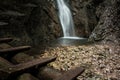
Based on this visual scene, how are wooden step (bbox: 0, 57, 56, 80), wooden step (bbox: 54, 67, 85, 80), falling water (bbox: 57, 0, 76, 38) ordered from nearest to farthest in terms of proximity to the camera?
wooden step (bbox: 0, 57, 56, 80) < wooden step (bbox: 54, 67, 85, 80) < falling water (bbox: 57, 0, 76, 38)

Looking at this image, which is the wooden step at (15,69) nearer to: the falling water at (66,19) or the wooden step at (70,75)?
the wooden step at (70,75)

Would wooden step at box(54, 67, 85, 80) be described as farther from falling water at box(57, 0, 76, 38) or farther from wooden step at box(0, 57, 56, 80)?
falling water at box(57, 0, 76, 38)

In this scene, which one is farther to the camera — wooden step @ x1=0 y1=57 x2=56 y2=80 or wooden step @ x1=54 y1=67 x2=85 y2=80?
wooden step @ x1=54 y1=67 x2=85 y2=80

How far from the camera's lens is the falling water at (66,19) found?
15.9 meters

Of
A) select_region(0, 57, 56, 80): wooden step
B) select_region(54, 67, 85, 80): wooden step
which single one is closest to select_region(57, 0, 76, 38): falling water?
select_region(54, 67, 85, 80): wooden step

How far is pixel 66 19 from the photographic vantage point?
16391mm

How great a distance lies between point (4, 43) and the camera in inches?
140

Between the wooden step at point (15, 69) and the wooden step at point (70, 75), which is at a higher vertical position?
the wooden step at point (15, 69)

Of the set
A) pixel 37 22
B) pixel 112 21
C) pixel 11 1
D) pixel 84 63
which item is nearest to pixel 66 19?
pixel 37 22

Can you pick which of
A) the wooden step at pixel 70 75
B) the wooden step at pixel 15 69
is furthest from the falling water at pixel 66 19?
the wooden step at pixel 15 69

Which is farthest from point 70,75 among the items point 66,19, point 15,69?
point 66,19

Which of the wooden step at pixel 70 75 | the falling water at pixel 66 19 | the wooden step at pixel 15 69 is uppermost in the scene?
the falling water at pixel 66 19

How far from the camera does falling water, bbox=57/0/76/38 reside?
628 inches

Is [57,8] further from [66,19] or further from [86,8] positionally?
[86,8]
